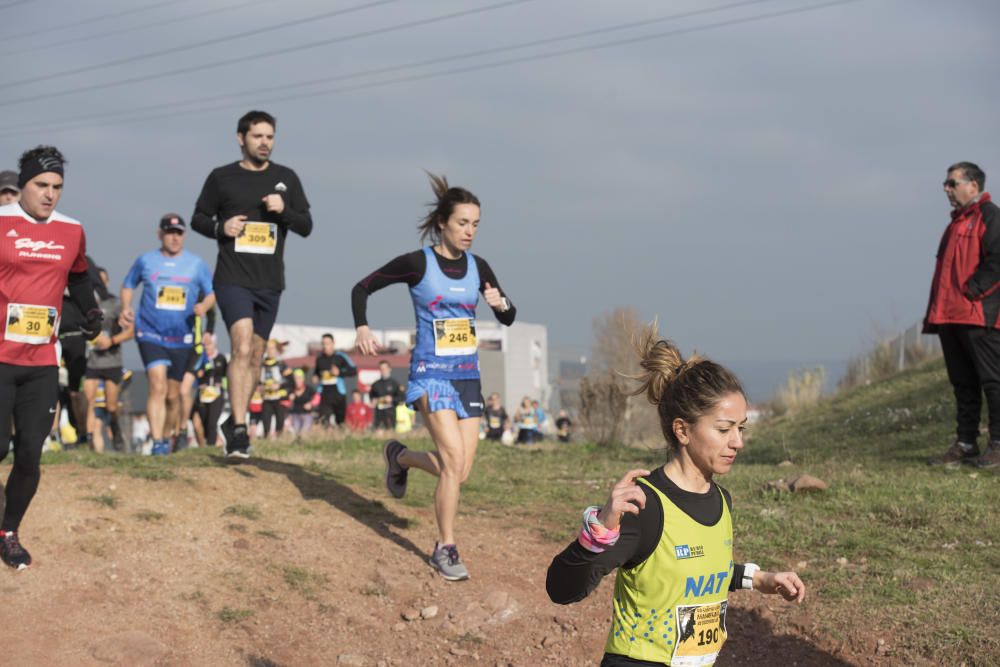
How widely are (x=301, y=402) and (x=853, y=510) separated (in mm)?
11569

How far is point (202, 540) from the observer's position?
7.30 meters

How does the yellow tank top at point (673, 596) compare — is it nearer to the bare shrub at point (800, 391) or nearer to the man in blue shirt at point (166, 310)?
the man in blue shirt at point (166, 310)

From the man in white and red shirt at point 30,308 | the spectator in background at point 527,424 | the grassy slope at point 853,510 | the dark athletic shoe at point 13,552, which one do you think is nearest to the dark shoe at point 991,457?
the grassy slope at point 853,510

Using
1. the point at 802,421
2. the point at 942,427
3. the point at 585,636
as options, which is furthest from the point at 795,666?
the point at 802,421

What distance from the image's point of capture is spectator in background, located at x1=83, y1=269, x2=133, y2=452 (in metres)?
12.3

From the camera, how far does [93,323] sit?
22.7 ft

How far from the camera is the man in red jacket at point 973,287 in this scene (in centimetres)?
905

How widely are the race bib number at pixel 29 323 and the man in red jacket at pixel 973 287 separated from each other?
6901 millimetres

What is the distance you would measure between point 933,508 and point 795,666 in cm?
263

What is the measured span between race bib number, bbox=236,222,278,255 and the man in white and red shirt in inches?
72.8

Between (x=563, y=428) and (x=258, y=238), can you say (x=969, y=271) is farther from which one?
(x=563, y=428)

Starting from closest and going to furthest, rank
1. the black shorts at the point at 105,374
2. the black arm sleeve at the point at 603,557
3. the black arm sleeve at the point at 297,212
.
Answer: the black arm sleeve at the point at 603,557 → the black arm sleeve at the point at 297,212 → the black shorts at the point at 105,374

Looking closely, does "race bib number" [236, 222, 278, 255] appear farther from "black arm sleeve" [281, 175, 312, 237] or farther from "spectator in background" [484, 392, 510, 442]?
"spectator in background" [484, 392, 510, 442]

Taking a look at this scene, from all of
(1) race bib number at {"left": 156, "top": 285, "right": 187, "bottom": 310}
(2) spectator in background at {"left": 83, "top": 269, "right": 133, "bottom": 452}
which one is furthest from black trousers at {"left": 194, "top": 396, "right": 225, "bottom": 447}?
(1) race bib number at {"left": 156, "top": 285, "right": 187, "bottom": 310}
